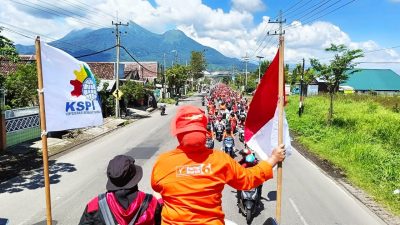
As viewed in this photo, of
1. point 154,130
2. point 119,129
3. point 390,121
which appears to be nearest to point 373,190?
point 390,121

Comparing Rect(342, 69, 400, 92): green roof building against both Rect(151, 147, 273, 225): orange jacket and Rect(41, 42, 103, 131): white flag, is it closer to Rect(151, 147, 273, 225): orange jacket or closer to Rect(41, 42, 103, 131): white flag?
Rect(41, 42, 103, 131): white flag

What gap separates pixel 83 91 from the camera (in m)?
5.90

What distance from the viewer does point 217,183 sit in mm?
3350

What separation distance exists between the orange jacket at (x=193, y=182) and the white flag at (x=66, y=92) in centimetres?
263

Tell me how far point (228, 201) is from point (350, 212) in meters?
3.02

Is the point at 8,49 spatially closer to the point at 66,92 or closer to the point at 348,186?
the point at 66,92

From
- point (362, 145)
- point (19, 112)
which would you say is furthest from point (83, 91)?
point (19, 112)

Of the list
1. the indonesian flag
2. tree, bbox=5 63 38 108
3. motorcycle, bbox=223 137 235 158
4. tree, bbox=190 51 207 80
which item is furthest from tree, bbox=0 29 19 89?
tree, bbox=190 51 207 80

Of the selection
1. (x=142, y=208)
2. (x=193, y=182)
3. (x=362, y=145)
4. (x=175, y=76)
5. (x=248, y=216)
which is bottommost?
(x=248, y=216)

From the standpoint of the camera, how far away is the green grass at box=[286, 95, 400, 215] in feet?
41.9

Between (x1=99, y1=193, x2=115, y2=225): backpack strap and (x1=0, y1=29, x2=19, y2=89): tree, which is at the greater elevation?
(x1=0, y1=29, x2=19, y2=89): tree

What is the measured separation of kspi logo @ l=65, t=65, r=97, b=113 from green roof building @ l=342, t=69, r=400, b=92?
6788 cm

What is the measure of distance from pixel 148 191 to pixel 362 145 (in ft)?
34.0

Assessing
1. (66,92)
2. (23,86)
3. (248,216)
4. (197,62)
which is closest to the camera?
(66,92)
